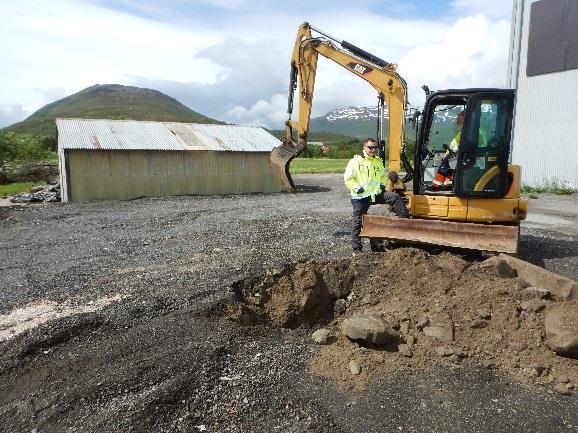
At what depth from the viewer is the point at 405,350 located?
15.2 ft

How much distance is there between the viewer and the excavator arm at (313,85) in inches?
347

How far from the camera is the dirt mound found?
4.45 metres

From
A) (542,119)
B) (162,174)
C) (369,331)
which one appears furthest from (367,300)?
(542,119)

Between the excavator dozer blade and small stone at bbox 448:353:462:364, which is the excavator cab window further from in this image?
small stone at bbox 448:353:462:364

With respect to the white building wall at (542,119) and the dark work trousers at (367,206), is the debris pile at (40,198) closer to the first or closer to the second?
the dark work trousers at (367,206)

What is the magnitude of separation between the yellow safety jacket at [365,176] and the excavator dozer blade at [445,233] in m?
0.42

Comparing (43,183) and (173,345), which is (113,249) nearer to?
(173,345)

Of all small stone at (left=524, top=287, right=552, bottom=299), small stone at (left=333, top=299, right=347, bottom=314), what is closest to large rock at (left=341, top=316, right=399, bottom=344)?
small stone at (left=333, top=299, right=347, bottom=314)

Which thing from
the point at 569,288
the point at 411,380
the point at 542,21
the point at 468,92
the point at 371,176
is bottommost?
the point at 411,380

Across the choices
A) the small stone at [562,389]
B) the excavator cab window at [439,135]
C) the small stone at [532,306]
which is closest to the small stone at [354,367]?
the small stone at [562,389]

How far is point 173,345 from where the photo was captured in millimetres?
4742

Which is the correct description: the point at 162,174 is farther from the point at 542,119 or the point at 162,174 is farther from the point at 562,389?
the point at 562,389

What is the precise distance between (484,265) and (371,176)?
7.43 ft

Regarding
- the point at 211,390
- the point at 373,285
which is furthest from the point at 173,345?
the point at 373,285
